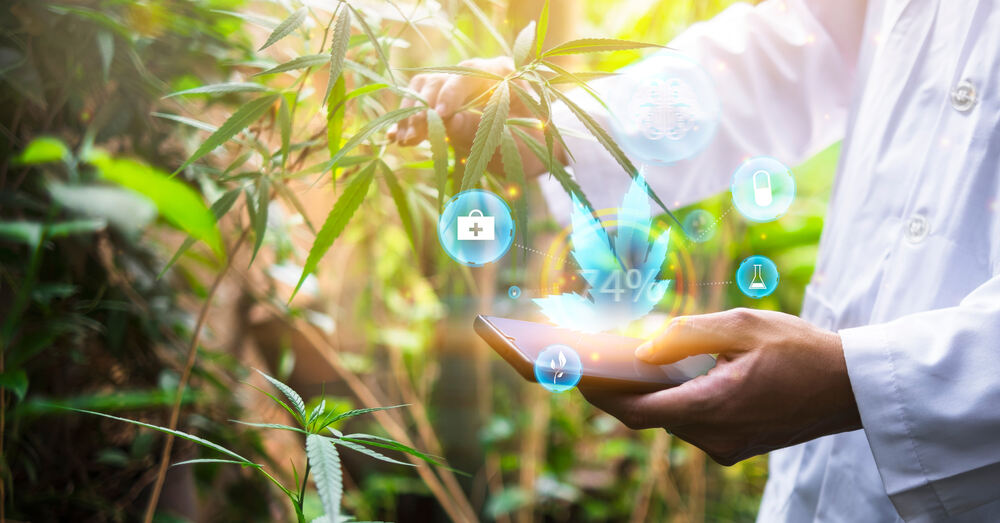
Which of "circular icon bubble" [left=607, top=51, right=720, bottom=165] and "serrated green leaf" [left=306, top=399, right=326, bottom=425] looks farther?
"circular icon bubble" [left=607, top=51, right=720, bottom=165]

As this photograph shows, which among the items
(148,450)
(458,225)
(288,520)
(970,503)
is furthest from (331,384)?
(970,503)

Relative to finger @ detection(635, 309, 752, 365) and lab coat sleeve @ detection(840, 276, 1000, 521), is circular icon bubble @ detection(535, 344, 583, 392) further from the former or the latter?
lab coat sleeve @ detection(840, 276, 1000, 521)

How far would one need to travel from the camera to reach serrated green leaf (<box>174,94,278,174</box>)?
0.41 m

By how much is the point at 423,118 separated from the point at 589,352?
0.78ft

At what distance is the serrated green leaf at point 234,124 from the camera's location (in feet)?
1.34

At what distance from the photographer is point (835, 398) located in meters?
0.44

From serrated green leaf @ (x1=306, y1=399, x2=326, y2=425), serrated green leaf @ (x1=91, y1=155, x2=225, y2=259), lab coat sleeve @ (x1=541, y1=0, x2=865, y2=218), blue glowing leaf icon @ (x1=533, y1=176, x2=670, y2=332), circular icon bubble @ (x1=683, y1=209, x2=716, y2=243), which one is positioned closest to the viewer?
serrated green leaf @ (x1=91, y1=155, x2=225, y2=259)

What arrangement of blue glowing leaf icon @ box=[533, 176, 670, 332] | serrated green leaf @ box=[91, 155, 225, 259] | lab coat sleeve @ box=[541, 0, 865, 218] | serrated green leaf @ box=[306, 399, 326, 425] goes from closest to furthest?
serrated green leaf @ box=[91, 155, 225, 259]
serrated green leaf @ box=[306, 399, 326, 425]
blue glowing leaf icon @ box=[533, 176, 670, 332]
lab coat sleeve @ box=[541, 0, 865, 218]

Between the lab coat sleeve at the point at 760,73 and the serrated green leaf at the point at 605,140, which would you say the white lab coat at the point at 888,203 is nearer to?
the lab coat sleeve at the point at 760,73

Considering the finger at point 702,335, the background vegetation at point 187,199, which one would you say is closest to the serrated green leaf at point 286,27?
the background vegetation at point 187,199

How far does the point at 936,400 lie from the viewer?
0.43 metres

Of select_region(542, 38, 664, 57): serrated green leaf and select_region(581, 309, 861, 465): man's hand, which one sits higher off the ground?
select_region(542, 38, 664, 57): serrated green leaf

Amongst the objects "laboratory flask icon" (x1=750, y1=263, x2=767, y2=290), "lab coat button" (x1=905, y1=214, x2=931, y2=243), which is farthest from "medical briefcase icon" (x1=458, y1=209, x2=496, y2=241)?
"lab coat button" (x1=905, y1=214, x2=931, y2=243)

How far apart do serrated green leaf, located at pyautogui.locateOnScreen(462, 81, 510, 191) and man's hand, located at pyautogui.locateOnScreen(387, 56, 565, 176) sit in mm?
101
